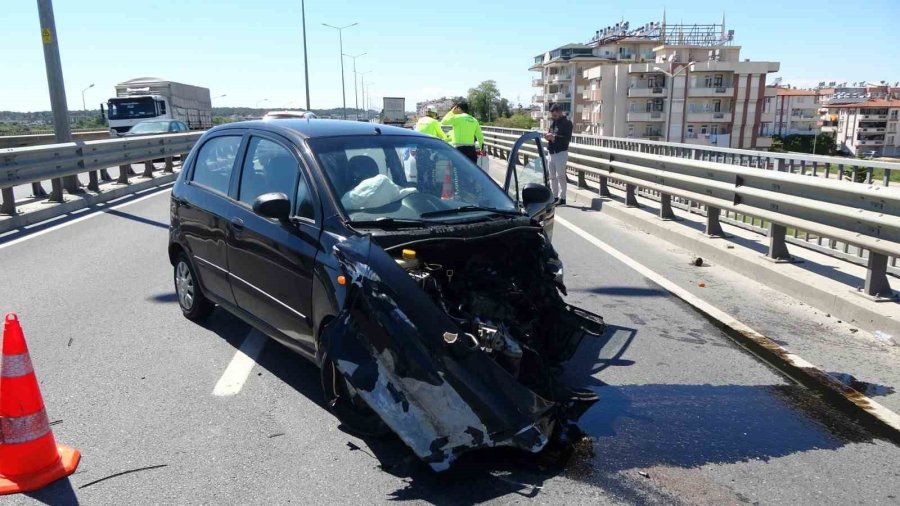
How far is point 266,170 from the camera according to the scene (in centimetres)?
506

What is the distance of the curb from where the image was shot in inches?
438

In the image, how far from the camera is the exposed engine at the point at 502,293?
12.6 feet

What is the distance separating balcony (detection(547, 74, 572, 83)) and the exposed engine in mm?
113748

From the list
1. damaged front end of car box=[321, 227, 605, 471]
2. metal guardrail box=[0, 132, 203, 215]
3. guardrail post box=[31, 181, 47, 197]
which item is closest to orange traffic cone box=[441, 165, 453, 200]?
damaged front end of car box=[321, 227, 605, 471]

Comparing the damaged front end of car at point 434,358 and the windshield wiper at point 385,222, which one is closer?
the damaged front end of car at point 434,358

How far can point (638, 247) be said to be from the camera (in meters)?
9.68

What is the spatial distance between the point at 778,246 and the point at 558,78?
373 feet

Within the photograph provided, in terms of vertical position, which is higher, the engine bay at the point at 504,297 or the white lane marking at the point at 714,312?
the engine bay at the point at 504,297

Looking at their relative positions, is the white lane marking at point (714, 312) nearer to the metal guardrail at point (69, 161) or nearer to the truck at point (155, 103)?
the metal guardrail at point (69, 161)

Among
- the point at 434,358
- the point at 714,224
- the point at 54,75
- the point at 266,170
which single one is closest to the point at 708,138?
the point at 54,75

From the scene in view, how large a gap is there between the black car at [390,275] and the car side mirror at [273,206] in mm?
10

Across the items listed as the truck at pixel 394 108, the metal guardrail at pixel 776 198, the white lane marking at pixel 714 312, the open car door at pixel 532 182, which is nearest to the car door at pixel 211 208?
the open car door at pixel 532 182

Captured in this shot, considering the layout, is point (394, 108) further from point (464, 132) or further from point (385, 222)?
point (385, 222)

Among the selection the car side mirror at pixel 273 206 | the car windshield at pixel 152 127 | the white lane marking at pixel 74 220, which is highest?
the car side mirror at pixel 273 206
